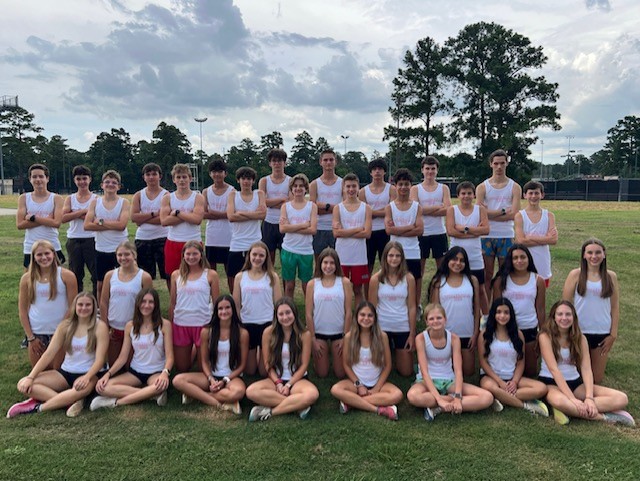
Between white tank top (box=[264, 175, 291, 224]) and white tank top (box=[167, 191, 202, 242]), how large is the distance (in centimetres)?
114

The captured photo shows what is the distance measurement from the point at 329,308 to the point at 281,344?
2.26 ft

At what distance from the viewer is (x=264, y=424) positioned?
412 centimetres

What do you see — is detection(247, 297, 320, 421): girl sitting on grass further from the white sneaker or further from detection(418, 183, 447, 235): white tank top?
detection(418, 183, 447, 235): white tank top

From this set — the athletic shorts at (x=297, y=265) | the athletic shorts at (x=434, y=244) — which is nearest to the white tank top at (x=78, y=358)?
the athletic shorts at (x=297, y=265)

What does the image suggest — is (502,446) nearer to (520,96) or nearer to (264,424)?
(264,424)

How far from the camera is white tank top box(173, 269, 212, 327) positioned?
5047 mm

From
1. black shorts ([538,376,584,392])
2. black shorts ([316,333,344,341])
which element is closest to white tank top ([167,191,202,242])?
black shorts ([316,333,344,341])

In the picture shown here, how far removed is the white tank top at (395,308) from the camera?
5.18 meters

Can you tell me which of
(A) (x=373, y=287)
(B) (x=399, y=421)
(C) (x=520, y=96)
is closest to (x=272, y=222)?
(A) (x=373, y=287)

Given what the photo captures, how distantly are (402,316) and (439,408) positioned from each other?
1.15 metres

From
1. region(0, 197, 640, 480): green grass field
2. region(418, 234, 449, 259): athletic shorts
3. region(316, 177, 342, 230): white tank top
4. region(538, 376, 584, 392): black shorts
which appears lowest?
region(0, 197, 640, 480): green grass field

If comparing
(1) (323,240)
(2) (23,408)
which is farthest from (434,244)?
(2) (23,408)

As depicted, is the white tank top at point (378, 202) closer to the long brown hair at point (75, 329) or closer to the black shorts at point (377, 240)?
the black shorts at point (377, 240)

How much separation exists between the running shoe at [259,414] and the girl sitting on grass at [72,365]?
1534 millimetres
